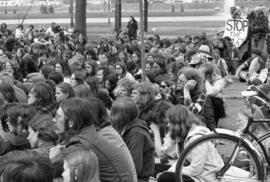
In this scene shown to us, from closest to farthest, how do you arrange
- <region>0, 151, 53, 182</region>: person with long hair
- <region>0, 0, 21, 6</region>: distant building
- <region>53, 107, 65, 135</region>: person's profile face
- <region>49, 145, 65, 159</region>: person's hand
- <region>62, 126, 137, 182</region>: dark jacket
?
1. <region>0, 151, 53, 182</region>: person with long hair
2. <region>62, 126, 137, 182</region>: dark jacket
3. <region>49, 145, 65, 159</region>: person's hand
4. <region>53, 107, 65, 135</region>: person's profile face
5. <region>0, 0, 21, 6</region>: distant building

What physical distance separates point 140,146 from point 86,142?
3.26 feet

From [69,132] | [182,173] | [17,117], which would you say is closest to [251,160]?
[182,173]

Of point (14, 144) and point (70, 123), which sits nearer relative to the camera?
point (70, 123)

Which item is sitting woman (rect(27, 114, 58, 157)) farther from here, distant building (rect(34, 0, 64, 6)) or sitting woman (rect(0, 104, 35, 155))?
distant building (rect(34, 0, 64, 6))

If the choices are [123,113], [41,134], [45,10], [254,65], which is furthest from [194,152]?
[45,10]

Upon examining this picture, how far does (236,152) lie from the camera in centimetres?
553

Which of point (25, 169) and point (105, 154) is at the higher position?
point (25, 169)

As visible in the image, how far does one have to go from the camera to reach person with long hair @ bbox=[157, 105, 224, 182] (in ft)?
18.5

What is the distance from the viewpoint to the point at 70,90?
7570 mm

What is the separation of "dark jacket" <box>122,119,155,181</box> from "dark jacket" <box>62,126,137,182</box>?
0.76m

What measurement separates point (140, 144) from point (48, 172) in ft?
8.12

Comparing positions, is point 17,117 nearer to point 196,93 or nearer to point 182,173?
point 182,173

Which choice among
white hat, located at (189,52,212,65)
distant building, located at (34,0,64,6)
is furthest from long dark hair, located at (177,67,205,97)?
distant building, located at (34,0,64,6)

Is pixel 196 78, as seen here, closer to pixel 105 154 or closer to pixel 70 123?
pixel 70 123
